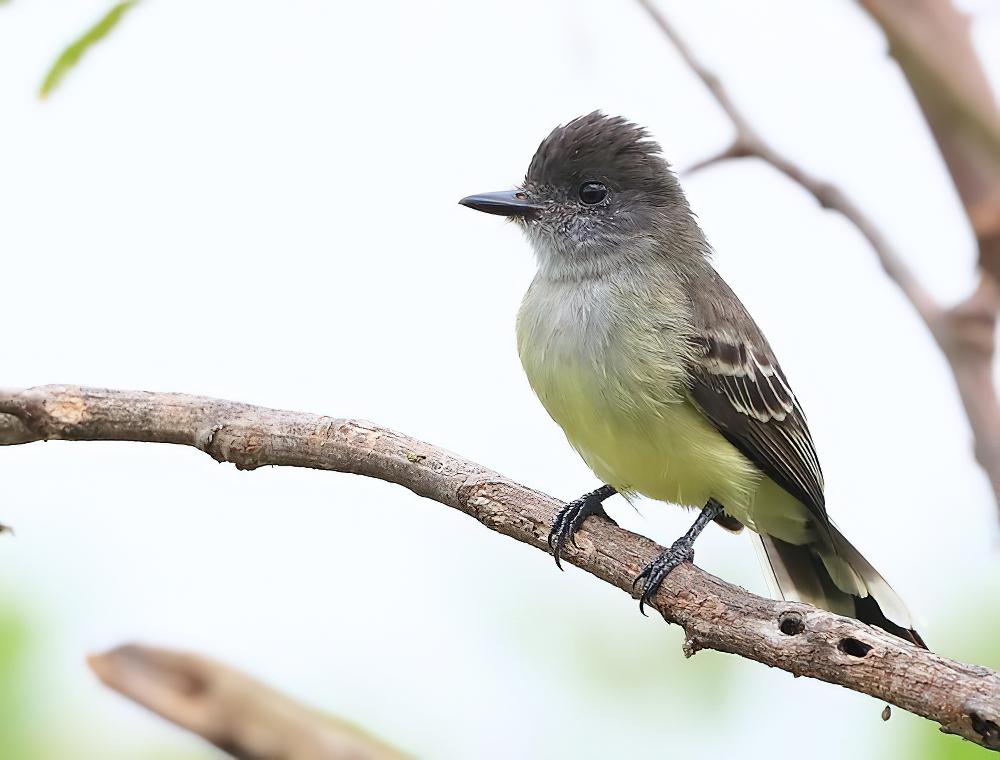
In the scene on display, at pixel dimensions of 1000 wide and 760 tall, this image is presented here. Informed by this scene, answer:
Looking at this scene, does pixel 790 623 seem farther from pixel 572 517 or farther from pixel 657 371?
pixel 657 371

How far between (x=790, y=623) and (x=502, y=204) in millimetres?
1908

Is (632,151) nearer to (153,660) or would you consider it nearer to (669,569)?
(669,569)

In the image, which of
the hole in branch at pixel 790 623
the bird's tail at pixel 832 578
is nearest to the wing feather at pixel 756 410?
the bird's tail at pixel 832 578

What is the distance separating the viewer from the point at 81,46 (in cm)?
276

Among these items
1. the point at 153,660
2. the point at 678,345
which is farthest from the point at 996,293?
the point at 153,660

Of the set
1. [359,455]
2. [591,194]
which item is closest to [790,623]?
[359,455]

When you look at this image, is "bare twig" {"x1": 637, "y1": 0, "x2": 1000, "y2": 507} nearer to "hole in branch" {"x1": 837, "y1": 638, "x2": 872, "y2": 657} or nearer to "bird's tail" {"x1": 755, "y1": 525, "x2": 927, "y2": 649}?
"hole in branch" {"x1": 837, "y1": 638, "x2": 872, "y2": 657}

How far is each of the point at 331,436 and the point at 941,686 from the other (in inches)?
62.0

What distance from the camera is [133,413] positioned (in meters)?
3.15

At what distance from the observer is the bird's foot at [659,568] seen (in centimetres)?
306

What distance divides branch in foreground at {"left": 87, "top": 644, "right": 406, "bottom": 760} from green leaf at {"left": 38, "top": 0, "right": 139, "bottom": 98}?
129 cm

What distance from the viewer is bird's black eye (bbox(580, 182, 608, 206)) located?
4152 mm

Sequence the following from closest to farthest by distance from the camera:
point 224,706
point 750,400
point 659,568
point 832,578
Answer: point 224,706
point 659,568
point 750,400
point 832,578

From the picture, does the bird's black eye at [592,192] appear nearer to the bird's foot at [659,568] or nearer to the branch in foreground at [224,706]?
the bird's foot at [659,568]
